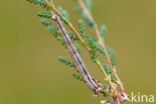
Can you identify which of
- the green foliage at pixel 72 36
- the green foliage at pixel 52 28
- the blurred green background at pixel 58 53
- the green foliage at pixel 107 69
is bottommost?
the green foliage at pixel 107 69

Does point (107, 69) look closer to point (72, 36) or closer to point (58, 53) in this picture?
point (72, 36)

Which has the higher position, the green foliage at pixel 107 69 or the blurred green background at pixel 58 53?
the blurred green background at pixel 58 53

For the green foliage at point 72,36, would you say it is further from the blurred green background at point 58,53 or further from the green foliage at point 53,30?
the blurred green background at point 58,53

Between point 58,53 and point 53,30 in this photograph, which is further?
point 58,53

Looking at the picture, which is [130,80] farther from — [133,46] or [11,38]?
[11,38]

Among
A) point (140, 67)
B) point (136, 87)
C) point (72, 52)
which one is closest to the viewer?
point (72, 52)

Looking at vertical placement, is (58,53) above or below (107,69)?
above

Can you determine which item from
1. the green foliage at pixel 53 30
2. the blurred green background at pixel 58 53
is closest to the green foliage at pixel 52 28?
the green foliage at pixel 53 30

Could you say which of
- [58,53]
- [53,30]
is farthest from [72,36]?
[58,53]

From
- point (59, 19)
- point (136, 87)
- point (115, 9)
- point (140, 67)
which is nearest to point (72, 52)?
point (59, 19)
